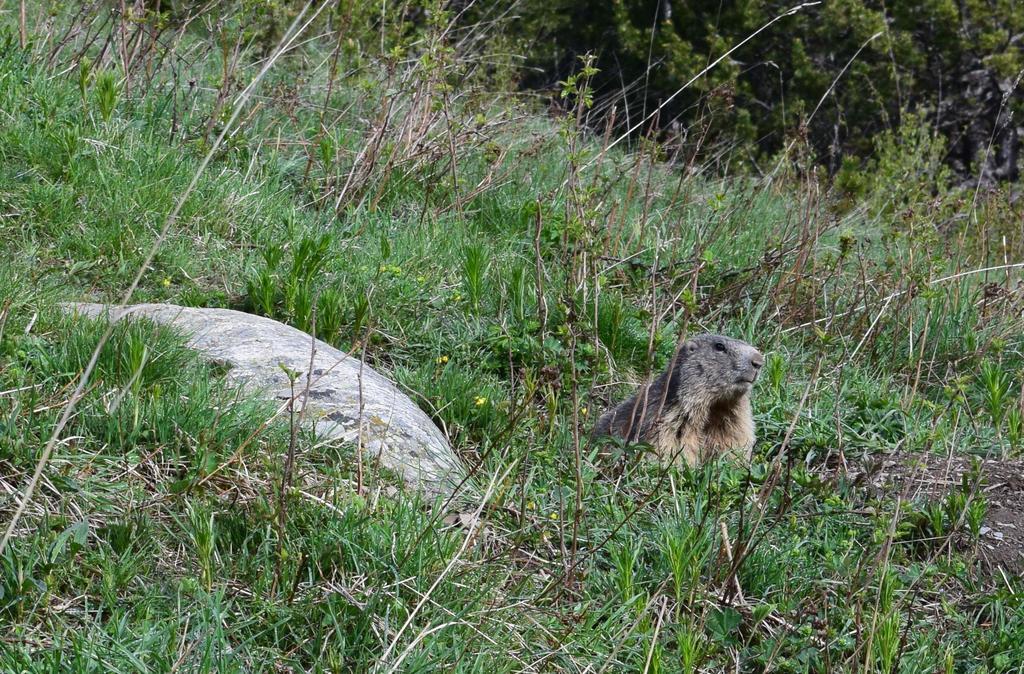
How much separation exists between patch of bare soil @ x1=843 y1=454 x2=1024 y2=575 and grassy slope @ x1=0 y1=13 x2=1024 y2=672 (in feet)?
0.33

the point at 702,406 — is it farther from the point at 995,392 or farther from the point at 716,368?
the point at 995,392

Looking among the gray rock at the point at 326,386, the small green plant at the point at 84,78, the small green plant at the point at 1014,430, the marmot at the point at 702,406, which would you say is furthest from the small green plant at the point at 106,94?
the small green plant at the point at 1014,430

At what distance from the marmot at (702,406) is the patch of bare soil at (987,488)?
61cm

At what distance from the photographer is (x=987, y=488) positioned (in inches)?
178

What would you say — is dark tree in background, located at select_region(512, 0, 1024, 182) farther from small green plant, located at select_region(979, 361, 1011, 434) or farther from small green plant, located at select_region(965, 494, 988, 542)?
small green plant, located at select_region(965, 494, 988, 542)

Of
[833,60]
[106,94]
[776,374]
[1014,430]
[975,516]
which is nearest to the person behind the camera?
[975,516]

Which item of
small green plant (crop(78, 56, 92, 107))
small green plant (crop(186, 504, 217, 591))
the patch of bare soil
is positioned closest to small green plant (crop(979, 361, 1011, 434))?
the patch of bare soil

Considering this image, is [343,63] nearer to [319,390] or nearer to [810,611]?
[319,390]

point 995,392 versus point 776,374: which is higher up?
point 995,392

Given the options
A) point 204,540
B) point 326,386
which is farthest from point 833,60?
point 204,540

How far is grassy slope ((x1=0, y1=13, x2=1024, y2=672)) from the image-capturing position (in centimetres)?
325

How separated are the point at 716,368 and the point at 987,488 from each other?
4.06 ft

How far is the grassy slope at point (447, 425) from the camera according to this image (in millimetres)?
3246

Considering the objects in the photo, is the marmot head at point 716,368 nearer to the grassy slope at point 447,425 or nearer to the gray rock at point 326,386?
the grassy slope at point 447,425
